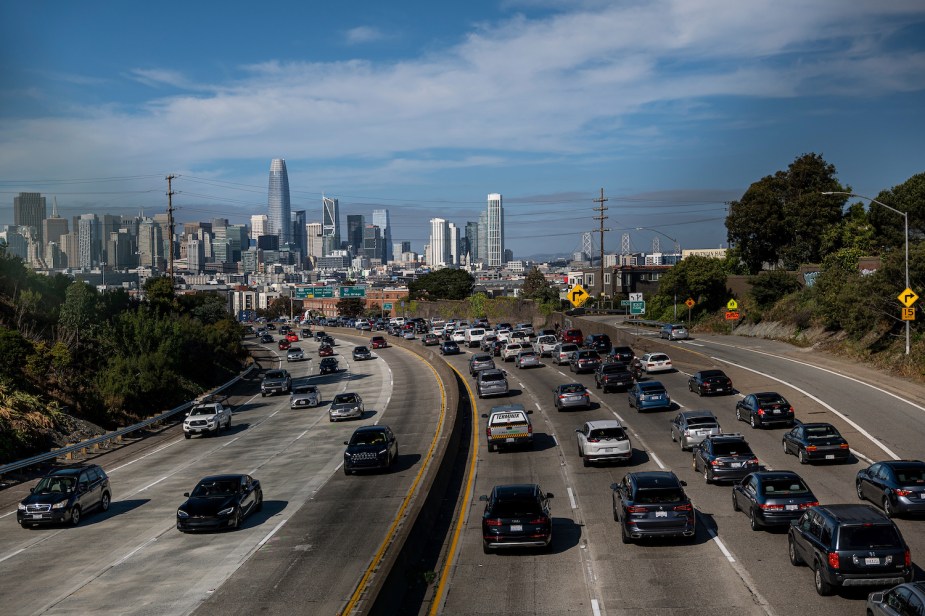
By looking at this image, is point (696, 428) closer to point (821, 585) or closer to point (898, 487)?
point (898, 487)

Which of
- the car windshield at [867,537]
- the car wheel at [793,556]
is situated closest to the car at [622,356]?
the car wheel at [793,556]

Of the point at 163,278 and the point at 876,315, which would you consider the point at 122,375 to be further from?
the point at 876,315

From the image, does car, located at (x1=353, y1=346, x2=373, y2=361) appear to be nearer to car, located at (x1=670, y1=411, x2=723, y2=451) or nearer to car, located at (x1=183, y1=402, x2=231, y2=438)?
car, located at (x1=183, y1=402, x2=231, y2=438)

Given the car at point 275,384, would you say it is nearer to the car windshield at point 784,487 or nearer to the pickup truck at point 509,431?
the pickup truck at point 509,431

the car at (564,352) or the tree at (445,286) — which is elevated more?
the tree at (445,286)

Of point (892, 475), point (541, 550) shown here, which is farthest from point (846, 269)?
point (541, 550)

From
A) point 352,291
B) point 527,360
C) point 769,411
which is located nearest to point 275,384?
point 527,360

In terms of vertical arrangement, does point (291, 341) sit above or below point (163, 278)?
below
